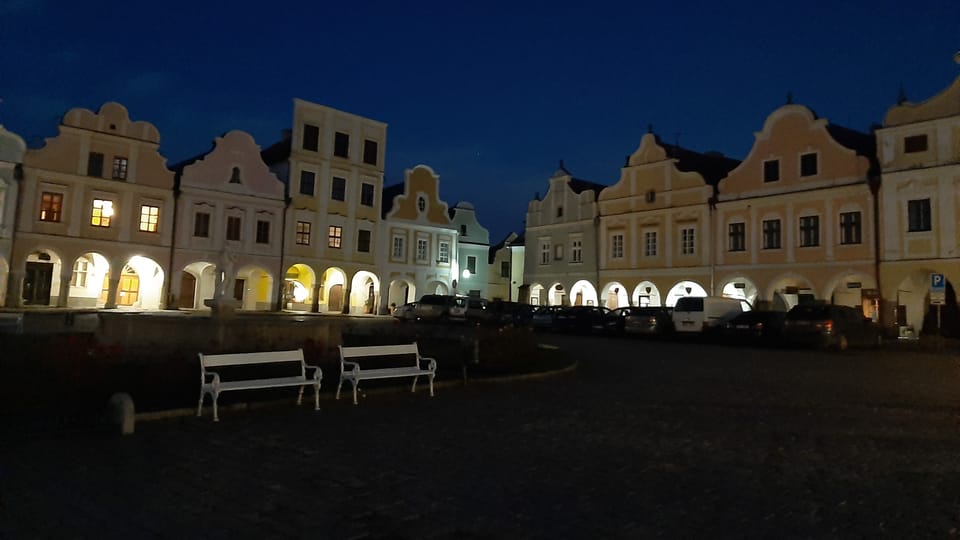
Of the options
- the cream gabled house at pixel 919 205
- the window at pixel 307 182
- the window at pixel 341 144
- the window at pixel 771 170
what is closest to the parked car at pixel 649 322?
the cream gabled house at pixel 919 205

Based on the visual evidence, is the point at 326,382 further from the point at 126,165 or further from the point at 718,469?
the point at 126,165

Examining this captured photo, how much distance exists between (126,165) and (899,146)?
125 feet

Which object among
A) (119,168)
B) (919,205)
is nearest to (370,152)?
(119,168)

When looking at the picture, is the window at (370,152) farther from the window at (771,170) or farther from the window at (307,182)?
the window at (771,170)

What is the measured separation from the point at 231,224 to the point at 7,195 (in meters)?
10.8

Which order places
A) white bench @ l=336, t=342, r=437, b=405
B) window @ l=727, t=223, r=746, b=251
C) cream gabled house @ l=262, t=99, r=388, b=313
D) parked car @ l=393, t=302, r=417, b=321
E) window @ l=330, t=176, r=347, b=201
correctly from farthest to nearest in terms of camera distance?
window @ l=330, t=176, r=347, b=201 → cream gabled house @ l=262, t=99, r=388, b=313 → parked car @ l=393, t=302, r=417, b=321 → window @ l=727, t=223, r=746, b=251 → white bench @ l=336, t=342, r=437, b=405

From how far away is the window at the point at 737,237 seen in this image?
3609 cm

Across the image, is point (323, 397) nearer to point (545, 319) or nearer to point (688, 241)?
point (545, 319)

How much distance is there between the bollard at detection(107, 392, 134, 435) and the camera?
7.61 m

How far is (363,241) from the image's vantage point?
148ft

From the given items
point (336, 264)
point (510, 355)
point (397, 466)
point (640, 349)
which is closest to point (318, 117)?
point (336, 264)

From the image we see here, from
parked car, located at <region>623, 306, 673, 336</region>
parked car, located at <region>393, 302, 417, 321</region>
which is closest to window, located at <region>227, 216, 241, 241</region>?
parked car, located at <region>393, 302, 417, 321</region>

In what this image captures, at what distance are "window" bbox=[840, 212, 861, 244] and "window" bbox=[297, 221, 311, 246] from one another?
29925 mm

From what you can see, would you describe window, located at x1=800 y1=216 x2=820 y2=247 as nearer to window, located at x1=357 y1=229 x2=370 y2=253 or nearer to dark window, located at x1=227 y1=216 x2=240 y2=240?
window, located at x1=357 y1=229 x2=370 y2=253
